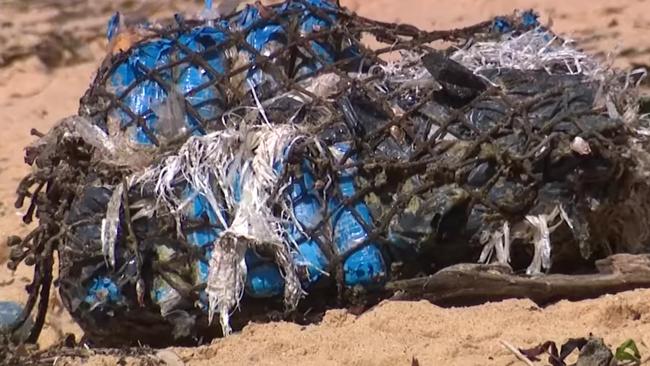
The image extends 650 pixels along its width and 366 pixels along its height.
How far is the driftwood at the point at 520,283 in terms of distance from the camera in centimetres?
271

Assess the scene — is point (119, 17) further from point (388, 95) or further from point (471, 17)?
point (471, 17)

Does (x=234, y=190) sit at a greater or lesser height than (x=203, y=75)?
lesser

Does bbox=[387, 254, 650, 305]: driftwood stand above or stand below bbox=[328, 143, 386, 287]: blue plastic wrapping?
below

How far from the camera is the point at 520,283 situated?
2713 mm

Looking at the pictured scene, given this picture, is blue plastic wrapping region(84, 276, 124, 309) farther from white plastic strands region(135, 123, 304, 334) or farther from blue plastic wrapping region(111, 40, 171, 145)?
blue plastic wrapping region(111, 40, 171, 145)

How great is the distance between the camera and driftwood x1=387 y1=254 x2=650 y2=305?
107 inches

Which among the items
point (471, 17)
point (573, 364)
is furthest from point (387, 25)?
point (471, 17)

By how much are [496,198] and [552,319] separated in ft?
0.96

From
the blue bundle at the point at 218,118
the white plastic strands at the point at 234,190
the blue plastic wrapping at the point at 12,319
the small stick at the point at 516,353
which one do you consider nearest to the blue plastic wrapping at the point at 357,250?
the blue bundle at the point at 218,118

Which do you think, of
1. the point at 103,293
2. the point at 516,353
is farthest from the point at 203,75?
the point at 516,353

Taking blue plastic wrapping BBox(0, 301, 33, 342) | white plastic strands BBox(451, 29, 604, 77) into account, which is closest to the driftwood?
white plastic strands BBox(451, 29, 604, 77)

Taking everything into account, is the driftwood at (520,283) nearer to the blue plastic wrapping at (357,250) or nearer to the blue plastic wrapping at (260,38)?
the blue plastic wrapping at (357,250)

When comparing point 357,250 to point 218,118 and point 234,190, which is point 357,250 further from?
point 218,118

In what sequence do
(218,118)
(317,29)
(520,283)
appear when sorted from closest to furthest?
1. (520,283)
2. (218,118)
3. (317,29)
